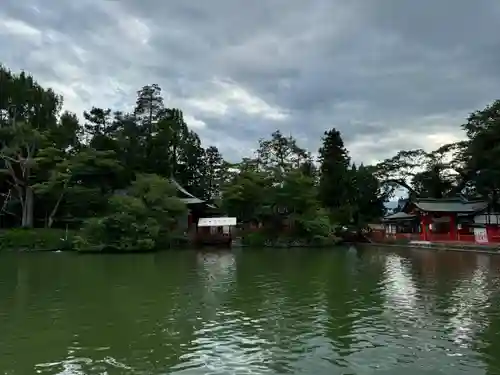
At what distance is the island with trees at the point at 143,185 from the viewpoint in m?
32.9

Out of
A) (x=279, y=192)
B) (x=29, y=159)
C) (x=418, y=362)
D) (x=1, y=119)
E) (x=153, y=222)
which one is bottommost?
(x=418, y=362)

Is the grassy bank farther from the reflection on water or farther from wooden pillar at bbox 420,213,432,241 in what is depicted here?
the reflection on water

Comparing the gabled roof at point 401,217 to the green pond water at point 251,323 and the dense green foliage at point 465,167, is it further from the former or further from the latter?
the green pond water at point 251,323

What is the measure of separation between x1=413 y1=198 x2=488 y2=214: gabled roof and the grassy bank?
25627mm

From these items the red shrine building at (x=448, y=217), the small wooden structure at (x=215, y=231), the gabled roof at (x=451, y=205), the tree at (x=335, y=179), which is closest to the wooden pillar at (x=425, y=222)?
the red shrine building at (x=448, y=217)

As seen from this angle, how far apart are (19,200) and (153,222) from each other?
43.9 ft

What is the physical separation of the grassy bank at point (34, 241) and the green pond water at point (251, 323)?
45.3 feet

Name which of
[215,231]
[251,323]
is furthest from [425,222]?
[251,323]

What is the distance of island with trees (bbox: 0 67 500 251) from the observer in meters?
Answer: 32.9

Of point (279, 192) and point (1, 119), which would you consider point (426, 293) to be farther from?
point (1, 119)

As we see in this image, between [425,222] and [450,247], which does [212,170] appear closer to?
[425,222]

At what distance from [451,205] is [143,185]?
77.9 feet

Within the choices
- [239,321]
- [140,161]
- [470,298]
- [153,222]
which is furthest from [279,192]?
[239,321]

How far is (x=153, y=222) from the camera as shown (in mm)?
32031
